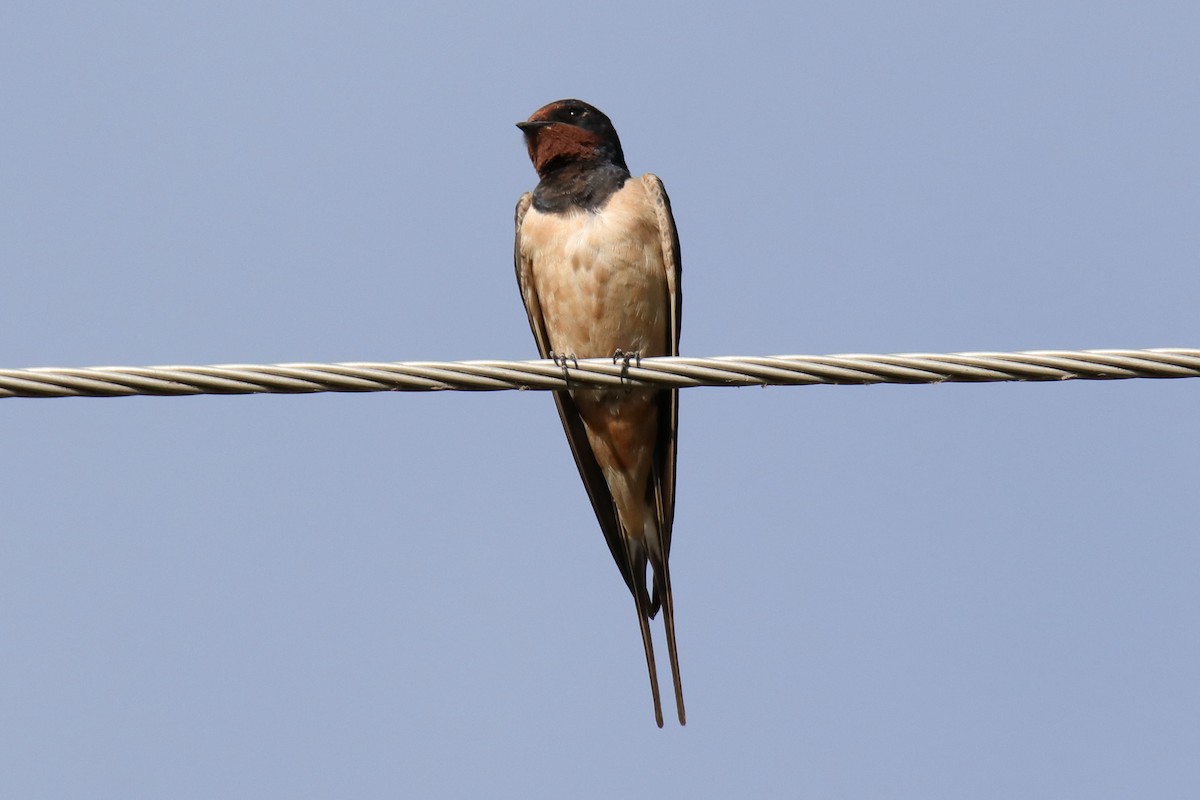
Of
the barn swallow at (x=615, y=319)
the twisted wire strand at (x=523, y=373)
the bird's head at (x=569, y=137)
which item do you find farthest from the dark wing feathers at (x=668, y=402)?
the twisted wire strand at (x=523, y=373)

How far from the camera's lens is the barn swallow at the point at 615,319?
691 cm

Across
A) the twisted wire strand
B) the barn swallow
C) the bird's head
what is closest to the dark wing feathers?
the barn swallow

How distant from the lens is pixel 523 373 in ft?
15.0

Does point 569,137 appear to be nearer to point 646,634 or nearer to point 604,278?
point 604,278

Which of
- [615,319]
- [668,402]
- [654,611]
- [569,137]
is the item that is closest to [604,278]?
[615,319]

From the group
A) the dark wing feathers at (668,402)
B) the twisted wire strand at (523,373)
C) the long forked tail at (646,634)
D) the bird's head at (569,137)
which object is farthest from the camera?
the bird's head at (569,137)

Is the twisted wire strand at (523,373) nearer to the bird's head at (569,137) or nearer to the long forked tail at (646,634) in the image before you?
the long forked tail at (646,634)

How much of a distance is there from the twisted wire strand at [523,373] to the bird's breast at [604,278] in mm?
2347

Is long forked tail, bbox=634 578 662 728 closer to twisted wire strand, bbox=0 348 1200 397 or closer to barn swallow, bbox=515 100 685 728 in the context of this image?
barn swallow, bbox=515 100 685 728

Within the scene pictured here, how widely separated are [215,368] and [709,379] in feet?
4.55

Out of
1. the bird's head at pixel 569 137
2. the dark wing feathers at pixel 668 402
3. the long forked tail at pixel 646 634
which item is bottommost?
the long forked tail at pixel 646 634

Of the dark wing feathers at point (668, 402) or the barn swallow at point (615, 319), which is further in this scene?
the dark wing feathers at point (668, 402)

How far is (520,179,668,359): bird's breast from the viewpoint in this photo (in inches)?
272

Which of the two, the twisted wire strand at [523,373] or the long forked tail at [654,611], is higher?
the twisted wire strand at [523,373]
